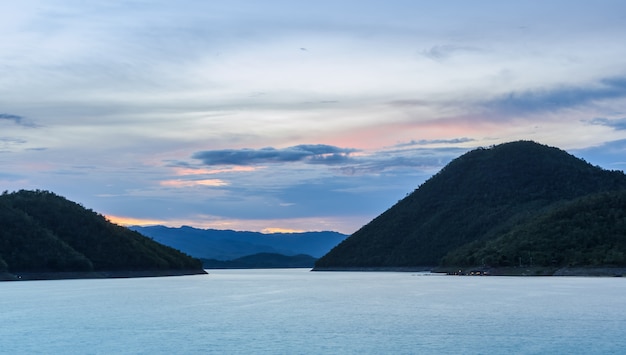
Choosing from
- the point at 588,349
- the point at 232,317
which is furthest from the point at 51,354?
the point at 588,349

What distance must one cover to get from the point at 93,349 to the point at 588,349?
33.2 meters

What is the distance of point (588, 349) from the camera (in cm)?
5309

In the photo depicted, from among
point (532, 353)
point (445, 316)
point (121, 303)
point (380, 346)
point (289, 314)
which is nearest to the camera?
point (532, 353)

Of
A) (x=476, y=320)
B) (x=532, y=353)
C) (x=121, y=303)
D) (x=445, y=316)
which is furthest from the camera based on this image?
(x=121, y=303)

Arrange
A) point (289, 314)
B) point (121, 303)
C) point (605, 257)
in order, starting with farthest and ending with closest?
point (605, 257) → point (121, 303) → point (289, 314)

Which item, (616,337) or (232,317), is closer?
(616,337)

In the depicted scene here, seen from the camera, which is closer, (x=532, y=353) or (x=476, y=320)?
(x=532, y=353)

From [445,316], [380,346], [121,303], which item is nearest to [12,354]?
[380,346]

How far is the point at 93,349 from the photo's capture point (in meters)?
56.9

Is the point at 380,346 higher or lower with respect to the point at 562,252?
lower

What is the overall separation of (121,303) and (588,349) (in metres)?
71.2

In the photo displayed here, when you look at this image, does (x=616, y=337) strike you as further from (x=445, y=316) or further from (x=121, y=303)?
(x=121, y=303)

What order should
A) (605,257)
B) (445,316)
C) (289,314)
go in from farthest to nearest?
(605,257)
(289,314)
(445,316)

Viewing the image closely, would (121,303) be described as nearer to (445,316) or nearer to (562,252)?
(445,316)
